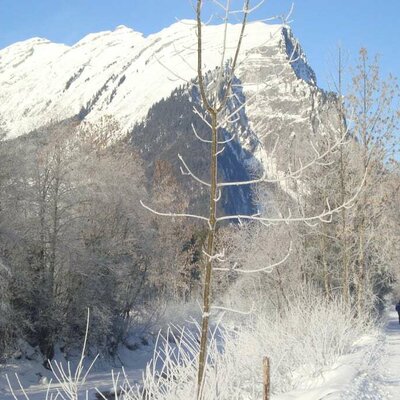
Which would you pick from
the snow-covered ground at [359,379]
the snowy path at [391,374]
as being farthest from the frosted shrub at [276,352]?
the snowy path at [391,374]

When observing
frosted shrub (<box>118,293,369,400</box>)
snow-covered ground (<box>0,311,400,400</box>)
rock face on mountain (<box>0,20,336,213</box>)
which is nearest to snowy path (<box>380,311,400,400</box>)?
snow-covered ground (<box>0,311,400,400</box>)

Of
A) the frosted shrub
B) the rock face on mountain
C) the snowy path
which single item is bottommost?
the snowy path

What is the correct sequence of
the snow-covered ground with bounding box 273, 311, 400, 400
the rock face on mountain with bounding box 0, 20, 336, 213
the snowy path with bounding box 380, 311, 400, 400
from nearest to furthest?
the rock face on mountain with bounding box 0, 20, 336, 213 → the snow-covered ground with bounding box 273, 311, 400, 400 → the snowy path with bounding box 380, 311, 400, 400

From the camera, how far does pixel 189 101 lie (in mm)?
41062

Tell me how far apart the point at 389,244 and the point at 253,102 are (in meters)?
12.9

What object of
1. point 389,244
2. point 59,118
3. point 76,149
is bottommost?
point 389,244

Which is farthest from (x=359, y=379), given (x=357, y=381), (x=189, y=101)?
(x=189, y=101)

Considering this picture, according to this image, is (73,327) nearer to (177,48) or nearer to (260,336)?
(260,336)

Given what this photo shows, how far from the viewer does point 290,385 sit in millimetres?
7457

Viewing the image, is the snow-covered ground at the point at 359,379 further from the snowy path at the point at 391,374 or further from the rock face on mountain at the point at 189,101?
the rock face on mountain at the point at 189,101

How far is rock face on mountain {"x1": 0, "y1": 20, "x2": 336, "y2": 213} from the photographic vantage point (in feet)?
12.5

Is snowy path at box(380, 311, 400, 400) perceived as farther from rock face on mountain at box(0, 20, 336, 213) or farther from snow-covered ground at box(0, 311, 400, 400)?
rock face on mountain at box(0, 20, 336, 213)

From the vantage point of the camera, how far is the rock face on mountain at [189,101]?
12.5 feet

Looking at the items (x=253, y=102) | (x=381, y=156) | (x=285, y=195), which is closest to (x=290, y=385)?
(x=253, y=102)
